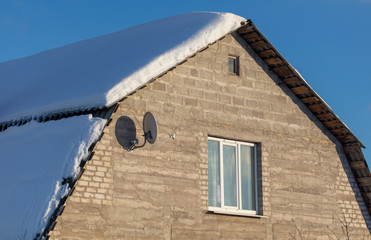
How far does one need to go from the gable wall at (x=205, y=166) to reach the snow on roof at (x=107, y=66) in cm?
43

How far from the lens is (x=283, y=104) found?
50.6ft

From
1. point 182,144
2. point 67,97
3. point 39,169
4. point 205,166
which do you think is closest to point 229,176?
point 205,166

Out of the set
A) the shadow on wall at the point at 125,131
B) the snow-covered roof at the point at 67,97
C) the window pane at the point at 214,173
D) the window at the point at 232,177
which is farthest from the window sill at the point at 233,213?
the snow-covered roof at the point at 67,97

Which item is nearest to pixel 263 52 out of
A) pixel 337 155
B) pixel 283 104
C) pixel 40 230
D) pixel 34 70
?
pixel 283 104

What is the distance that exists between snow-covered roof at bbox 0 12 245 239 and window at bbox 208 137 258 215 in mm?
1952

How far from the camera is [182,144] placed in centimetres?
1360

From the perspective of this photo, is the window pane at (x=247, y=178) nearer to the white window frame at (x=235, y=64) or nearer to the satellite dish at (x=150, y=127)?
the white window frame at (x=235, y=64)

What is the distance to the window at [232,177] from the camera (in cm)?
1399

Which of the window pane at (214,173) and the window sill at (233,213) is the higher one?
the window pane at (214,173)

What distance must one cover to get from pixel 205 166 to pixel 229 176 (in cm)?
68

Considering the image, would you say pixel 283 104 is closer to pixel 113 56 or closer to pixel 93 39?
pixel 113 56

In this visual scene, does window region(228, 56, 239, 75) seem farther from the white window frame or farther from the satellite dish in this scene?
the satellite dish

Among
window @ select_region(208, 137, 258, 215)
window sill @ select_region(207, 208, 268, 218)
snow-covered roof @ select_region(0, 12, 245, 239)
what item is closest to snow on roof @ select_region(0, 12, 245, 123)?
snow-covered roof @ select_region(0, 12, 245, 239)

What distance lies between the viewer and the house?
12.2 metres
